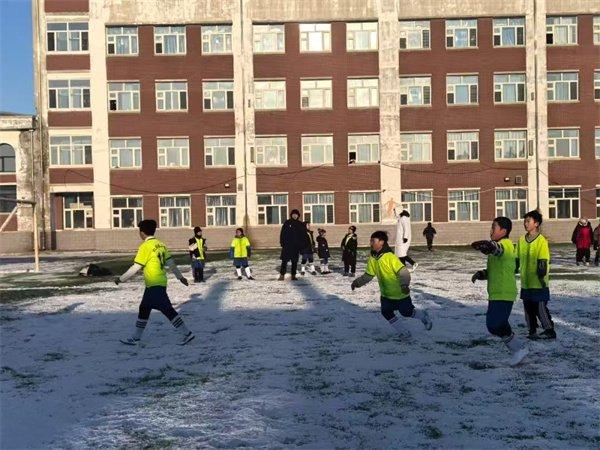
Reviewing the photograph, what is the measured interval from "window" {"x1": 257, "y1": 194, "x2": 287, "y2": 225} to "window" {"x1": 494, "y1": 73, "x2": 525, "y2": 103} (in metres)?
15.4

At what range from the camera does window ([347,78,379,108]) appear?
3778cm

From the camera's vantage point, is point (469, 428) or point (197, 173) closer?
point (469, 428)

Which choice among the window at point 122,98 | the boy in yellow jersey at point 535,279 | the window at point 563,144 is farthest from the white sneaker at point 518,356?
the window at point 122,98

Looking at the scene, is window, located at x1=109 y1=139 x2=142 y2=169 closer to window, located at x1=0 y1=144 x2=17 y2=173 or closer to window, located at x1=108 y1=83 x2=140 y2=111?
window, located at x1=108 y1=83 x2=140 y2=111

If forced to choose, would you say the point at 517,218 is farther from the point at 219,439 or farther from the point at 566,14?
the point at 219,439

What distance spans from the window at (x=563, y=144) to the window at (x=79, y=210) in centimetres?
3004

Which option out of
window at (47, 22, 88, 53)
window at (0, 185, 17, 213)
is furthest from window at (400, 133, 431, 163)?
window at (0, 185, 17, 213)

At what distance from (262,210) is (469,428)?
33.1m

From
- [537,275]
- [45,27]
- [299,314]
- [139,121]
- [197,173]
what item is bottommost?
[299,314]

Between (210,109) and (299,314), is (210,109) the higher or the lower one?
the higher one

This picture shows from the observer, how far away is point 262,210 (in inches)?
1485

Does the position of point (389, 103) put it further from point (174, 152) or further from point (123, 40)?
point (123, 40)

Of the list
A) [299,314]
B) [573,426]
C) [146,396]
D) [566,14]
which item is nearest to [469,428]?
[573,426]

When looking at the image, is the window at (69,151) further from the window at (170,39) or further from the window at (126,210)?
the window at (170,39)
